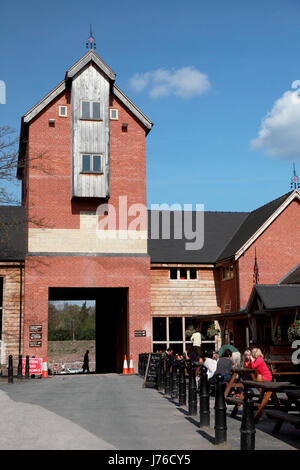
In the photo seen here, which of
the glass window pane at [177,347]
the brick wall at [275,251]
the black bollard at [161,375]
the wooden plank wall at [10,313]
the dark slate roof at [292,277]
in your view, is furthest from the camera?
the glass window pane at [177,347]

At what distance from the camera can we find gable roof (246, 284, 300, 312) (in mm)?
23933

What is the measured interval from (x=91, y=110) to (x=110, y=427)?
2366 cm

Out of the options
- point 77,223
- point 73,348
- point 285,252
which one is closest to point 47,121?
point 77,223

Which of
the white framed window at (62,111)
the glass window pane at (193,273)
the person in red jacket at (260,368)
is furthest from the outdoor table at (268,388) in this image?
the white framed window at (62,111)

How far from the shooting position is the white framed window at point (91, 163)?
1198 inches

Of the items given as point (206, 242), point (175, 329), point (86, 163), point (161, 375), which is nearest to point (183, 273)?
point (206, 242)

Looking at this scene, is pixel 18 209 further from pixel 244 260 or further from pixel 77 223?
pixel 244 260

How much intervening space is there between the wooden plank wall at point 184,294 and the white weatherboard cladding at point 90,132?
6.16 metres

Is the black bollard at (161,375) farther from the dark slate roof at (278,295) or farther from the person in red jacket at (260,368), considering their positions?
the person in red jacket at (260,368)

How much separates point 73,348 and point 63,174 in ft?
164

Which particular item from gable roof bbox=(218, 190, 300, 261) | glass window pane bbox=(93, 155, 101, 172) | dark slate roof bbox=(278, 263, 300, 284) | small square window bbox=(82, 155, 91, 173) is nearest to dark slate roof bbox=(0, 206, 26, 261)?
small square window bbox=(82, 155, 91, 173)

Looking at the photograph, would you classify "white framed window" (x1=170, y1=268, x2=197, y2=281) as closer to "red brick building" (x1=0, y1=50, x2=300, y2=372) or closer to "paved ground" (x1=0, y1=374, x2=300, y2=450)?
"red brick building" (x1=0, y1=50, x2=300, y2=372)

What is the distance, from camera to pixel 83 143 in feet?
101

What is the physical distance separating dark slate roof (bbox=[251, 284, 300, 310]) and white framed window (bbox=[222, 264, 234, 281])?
Result: 652cm
